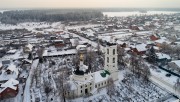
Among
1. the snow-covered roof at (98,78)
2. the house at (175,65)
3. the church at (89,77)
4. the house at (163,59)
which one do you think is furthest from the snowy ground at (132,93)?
the house at (163,59)

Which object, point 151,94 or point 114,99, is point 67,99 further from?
point 151,94

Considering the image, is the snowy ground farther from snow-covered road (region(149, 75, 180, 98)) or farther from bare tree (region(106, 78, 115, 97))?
snow-covered road (region(149, 75, 180, 98))

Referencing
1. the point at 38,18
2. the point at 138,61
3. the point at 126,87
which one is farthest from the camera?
the point at 38,18

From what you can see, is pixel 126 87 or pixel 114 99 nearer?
pixel 114 99

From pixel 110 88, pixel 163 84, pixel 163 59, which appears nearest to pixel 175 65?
pixel 163 59

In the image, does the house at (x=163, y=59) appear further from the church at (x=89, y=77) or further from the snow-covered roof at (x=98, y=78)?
the snow-covered roof at (x=98, y=78)

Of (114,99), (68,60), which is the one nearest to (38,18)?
(68,60)

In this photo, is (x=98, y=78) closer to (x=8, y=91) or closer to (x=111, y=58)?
(x=111, y=58)

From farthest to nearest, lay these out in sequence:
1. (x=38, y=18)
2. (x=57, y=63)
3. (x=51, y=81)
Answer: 1. (x=38, y=18)
2. (x=57, y=63)
3. (x=51, y=81)
